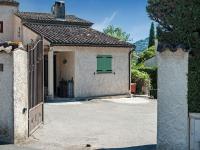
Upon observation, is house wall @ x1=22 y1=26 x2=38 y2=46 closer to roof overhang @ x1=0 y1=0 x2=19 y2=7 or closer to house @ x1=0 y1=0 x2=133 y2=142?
house @ x1=0 y1=0 x2=133 y2=142

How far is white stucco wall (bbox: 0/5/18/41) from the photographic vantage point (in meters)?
32.1

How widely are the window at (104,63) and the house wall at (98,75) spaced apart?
0.69 feet

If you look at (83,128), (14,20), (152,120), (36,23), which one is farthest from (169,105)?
(14,20)

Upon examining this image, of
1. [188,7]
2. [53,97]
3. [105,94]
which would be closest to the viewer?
[188,7]

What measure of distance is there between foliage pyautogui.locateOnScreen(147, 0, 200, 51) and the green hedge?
0.32 metres

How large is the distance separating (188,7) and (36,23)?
18.8 metres

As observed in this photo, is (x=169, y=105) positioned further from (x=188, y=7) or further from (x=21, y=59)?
A: (x=21, y=59)

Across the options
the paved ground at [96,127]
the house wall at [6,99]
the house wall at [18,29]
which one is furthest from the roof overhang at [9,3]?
the house wall at [6,99]

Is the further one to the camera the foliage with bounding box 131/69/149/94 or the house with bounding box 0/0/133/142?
the foliage with bounding box 131/69/149/94

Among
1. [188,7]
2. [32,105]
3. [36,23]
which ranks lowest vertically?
[32,105]

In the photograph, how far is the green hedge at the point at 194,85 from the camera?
377 inches

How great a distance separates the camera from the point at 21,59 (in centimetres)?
1166

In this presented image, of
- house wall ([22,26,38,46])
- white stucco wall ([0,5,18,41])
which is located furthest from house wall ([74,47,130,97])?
white stucco wall ([0,5,18,41])

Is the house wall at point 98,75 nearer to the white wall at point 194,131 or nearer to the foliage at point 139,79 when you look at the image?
the foliage at point 139,79
